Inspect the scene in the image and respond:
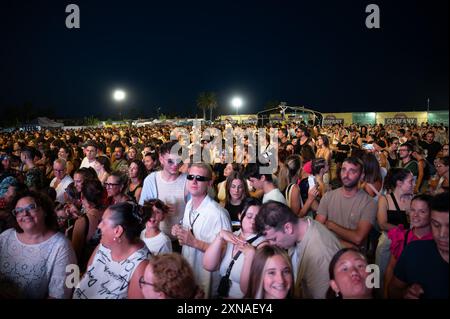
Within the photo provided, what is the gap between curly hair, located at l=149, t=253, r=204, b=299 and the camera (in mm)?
2205

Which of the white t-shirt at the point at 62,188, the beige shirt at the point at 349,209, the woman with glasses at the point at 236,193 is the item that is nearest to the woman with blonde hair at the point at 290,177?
the woman with glasses at the point at 236,193

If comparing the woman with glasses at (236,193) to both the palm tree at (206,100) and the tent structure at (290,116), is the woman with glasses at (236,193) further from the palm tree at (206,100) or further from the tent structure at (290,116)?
the palm tree at (206,100)

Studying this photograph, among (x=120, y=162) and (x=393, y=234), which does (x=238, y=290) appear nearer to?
(x=393, y=234)

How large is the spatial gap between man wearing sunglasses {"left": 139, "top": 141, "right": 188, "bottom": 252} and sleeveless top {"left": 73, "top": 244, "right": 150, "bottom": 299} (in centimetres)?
156

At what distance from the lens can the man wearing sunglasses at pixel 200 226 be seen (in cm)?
319

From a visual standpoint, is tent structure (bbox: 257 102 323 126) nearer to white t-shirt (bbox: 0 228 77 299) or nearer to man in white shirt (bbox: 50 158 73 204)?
man in white shirt (bbox: 50 158 73 204)

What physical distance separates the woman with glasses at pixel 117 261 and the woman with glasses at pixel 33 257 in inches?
8.1

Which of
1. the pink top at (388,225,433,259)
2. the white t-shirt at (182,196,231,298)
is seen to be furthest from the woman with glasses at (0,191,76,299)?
the pink top at (388,225,433,259)

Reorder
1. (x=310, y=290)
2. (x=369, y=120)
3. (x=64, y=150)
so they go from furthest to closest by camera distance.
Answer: (x=369, y=120), (x=64, y=150), (x=310, y=290)

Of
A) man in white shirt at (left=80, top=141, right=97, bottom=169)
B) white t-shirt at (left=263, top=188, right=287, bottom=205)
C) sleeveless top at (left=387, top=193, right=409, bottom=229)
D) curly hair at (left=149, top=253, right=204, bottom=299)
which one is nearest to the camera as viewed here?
curly hair at (left=149, top=253, right=204, bottom=299)

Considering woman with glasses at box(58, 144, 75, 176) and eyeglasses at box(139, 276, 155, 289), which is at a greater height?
woman with glasses at box(58, 144, 75, 176)

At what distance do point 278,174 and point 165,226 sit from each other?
6.78 feet

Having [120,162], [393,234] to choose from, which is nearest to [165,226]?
[393,234]

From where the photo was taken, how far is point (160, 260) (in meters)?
2.31
